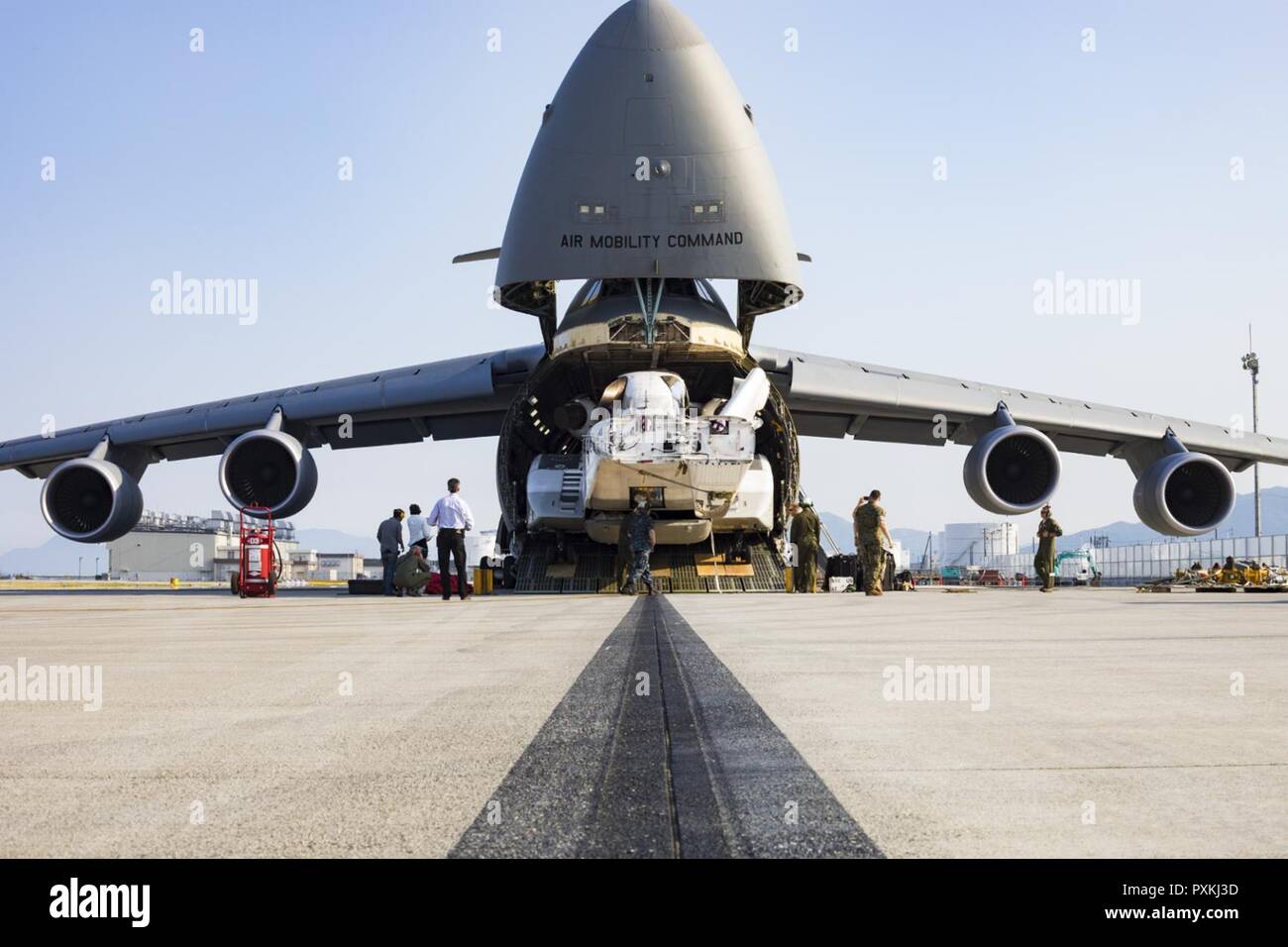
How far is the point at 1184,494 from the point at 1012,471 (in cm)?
333

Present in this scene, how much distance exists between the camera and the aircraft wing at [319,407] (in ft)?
72.8

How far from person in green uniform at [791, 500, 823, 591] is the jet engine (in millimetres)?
8265

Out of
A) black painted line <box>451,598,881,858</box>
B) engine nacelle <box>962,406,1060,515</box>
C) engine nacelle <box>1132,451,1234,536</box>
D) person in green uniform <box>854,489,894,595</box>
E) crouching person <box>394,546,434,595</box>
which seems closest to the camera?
black painted line <box>451,598,881,858</box>

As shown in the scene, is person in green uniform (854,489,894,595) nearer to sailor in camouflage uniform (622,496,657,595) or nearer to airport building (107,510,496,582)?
sailor in camouflage uniform (622,496,657,595)

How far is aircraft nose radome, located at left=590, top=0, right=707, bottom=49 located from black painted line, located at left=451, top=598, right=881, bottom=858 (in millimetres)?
15774

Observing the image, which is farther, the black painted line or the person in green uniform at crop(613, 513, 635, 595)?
the person in green uniform at crop(613, 513, 635, 595)

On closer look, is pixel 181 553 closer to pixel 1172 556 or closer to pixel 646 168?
pixel 1172 556

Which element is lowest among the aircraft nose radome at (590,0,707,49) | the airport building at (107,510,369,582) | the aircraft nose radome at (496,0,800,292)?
the airport building at (107,510,369,582)

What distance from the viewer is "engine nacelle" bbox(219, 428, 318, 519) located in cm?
2056

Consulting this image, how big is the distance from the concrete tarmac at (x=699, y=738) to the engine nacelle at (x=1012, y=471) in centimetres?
1184

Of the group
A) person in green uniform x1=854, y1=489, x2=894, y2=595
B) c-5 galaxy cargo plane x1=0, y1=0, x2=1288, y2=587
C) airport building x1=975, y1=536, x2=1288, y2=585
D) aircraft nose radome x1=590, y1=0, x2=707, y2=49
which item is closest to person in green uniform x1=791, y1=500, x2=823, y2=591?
c-5 galaxy cargo plane x1=0, y1=0, x2=1288, y2=587

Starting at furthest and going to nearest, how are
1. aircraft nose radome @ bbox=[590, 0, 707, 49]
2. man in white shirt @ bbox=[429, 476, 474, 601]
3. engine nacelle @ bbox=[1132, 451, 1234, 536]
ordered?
engine nacelle @ bbox=[1132, 451, 1234, 536], aircraft nose radome @ bbox=[590, 0, 707, 49], man in white shirt @ bbox=[429, 476, 474, 601]

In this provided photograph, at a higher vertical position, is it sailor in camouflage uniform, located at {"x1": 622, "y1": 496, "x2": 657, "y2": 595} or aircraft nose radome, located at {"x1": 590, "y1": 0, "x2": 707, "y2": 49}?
aircraft nose radome, located at {"x1": 590, "y1": 0, "x2": 707, "y2": 49}
